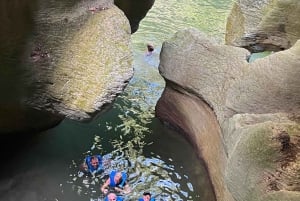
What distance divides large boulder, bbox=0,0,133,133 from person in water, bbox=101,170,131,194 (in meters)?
1.26

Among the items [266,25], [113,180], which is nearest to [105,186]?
[113,180]

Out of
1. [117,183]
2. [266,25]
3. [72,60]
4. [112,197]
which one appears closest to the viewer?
[72,60]

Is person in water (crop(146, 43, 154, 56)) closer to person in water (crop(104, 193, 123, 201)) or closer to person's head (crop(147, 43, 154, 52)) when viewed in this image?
person's head (crop(147, 43, 154, 52))

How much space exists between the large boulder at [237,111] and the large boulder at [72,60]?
4.30ft

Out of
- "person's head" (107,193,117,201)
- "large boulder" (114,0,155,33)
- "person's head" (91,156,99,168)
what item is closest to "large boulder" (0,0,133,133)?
"person's head" (91,156,99,168)

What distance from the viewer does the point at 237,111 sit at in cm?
547

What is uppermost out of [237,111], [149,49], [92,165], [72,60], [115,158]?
[72,60]

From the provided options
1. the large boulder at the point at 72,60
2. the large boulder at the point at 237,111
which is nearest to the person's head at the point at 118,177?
the large boulder at the point at 237,111

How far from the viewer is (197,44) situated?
686 centimetres

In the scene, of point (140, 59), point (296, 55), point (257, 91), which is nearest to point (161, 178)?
point (257, 91)

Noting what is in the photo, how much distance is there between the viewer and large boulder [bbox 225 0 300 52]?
632 centimetres

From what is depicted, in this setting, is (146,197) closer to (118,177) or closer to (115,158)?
(118,177)

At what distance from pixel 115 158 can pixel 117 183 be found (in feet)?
2.21

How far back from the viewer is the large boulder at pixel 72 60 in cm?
491
